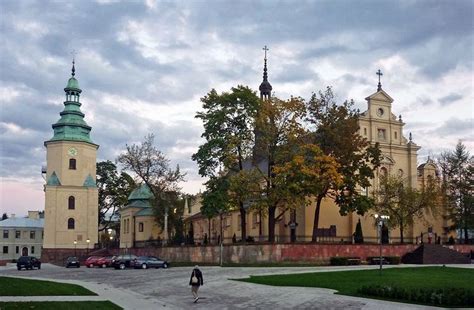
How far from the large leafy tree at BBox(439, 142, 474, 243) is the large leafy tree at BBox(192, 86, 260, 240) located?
77.9 feet

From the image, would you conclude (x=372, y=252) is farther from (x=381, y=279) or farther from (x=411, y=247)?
(x=381, y=279)

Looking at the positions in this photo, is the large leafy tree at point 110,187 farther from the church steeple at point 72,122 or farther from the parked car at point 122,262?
the parked car at point 122,262

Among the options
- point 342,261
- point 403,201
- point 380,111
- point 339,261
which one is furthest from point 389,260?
point 380,111

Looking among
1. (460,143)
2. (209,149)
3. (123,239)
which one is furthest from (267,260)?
(123,239)

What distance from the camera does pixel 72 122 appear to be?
85.5m

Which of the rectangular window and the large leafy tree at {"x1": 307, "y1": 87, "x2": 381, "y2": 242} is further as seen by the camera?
the rectangular window

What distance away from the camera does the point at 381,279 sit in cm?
3139

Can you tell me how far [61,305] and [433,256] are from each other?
3715 cm

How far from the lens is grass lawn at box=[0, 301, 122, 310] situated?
20.7 meters

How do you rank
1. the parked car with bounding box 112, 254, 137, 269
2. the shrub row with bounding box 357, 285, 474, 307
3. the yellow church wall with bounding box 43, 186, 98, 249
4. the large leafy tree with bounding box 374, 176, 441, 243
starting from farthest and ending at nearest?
the yellow church wall with bounding box 43, 186, 98, 249 → the large leafy tree with bounding box 374, 176, 441, 243 → the parked car with bounding box 112, 254, 137, 269 → the shrub row with bounding box 357, 285, 474, 307

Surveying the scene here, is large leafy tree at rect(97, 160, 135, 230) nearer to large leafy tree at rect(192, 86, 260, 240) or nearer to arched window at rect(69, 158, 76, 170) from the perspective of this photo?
arched window at rect(69, 158, 76, 170)

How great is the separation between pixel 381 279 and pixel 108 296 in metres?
14.1

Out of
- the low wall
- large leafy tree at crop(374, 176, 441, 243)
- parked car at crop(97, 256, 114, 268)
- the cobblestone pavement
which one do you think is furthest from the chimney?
the cobblestone pavement

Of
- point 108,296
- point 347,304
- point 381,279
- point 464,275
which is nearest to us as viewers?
point 347,304
